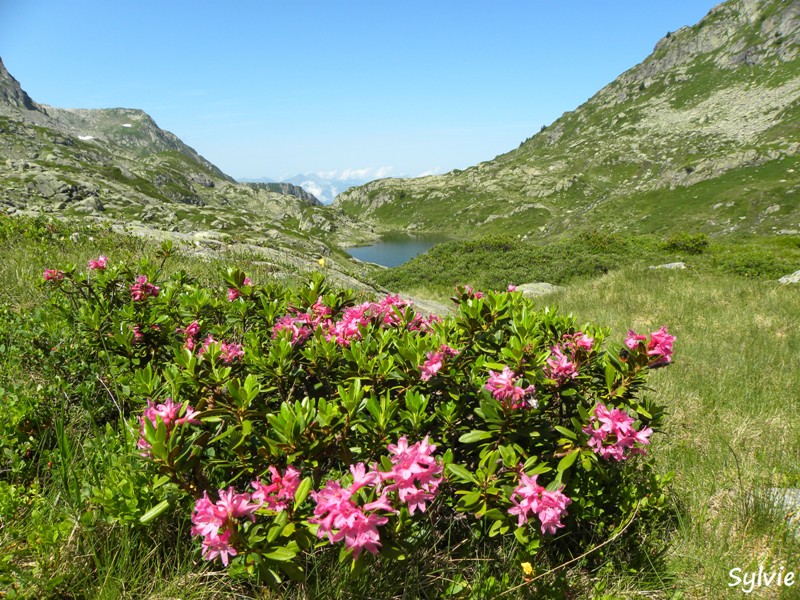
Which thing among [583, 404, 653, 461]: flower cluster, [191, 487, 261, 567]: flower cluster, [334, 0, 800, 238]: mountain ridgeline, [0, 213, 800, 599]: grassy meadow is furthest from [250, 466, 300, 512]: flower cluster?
[334, 0, 800, 238]: mountain ridgeline

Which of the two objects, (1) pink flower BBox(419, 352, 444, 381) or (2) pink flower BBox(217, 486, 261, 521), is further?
(1) pink flower BBox(419, 352, 444, 381)

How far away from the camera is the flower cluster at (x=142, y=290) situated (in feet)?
12.0

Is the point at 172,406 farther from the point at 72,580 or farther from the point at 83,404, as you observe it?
the point at 83,404

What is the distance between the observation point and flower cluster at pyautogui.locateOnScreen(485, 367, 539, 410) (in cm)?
217

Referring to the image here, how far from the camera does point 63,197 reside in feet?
173

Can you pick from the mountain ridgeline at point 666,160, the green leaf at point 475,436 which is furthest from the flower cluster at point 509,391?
the mountain ridgeline at point 666,160

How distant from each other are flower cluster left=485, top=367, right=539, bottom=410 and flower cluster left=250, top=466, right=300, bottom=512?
3.47ft

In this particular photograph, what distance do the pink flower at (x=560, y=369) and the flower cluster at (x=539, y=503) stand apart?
68 cm

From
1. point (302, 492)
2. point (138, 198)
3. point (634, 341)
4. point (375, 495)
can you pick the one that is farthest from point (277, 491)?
point (138, 198)

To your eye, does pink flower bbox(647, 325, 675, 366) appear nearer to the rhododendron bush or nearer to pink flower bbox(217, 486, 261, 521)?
the rhododendron bush

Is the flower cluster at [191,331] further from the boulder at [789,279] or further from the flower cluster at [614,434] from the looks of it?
the boulder at [789,279]

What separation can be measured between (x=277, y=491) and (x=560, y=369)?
1.61 m

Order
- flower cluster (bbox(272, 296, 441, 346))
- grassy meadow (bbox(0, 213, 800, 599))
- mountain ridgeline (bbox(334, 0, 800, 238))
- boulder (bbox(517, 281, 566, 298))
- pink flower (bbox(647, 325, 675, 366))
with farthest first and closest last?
mountain ridgeline (bbox(334, 0, 800, 238)) < boulder (bbox(517, 281, 566, 298)) < flower cluster (bbox(272, 296, 441, 346)) < pink flower (bbox(647, 325, 675, 366)) < grassy meadow (bbox(0, 213, 800, 599))

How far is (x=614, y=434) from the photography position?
210 centimetres
